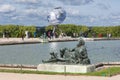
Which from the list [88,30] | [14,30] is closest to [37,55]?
[14,30]

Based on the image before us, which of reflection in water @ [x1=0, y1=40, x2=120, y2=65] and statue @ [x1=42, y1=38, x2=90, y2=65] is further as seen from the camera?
reflection in water @ [x1=0, y1=40, x2=120, y2=65]

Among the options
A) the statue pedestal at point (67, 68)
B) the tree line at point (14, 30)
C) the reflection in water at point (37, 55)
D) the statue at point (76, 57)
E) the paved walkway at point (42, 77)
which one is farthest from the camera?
the tree line at point (14, 30)

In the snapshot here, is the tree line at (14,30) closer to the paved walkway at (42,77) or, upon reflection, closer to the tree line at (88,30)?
the tree line at (88,30)

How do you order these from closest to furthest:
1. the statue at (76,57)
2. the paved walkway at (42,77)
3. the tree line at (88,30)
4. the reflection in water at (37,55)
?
the paved walkway at (42,77) → the statue at (76,57) → the reflection in water at (37,55) → the tree line at (88,30)

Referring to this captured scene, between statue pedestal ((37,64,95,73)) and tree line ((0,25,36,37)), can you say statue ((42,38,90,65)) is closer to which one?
statue pedestal ((37,64,95,73))

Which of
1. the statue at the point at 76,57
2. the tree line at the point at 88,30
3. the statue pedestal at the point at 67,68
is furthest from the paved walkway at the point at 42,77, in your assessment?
the tree line at the point at 88,30

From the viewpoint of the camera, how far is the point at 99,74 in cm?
1783

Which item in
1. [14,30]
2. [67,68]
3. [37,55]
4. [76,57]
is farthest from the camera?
[14,30]

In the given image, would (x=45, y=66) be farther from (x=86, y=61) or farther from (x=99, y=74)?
(x=99, y=74)

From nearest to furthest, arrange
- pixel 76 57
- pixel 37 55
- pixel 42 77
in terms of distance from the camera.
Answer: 1. pixel 42 77
2. pixel 76 57
3. pixel 37 55

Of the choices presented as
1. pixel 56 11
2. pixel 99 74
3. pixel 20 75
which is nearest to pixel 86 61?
pixel 99 74

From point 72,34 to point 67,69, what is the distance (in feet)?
349

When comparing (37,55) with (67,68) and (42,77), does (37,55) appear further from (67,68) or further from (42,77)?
(42,77)

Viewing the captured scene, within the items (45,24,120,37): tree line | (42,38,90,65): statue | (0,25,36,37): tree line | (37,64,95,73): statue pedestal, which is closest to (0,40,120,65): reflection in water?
(37,64,95,73): statue pedestal
